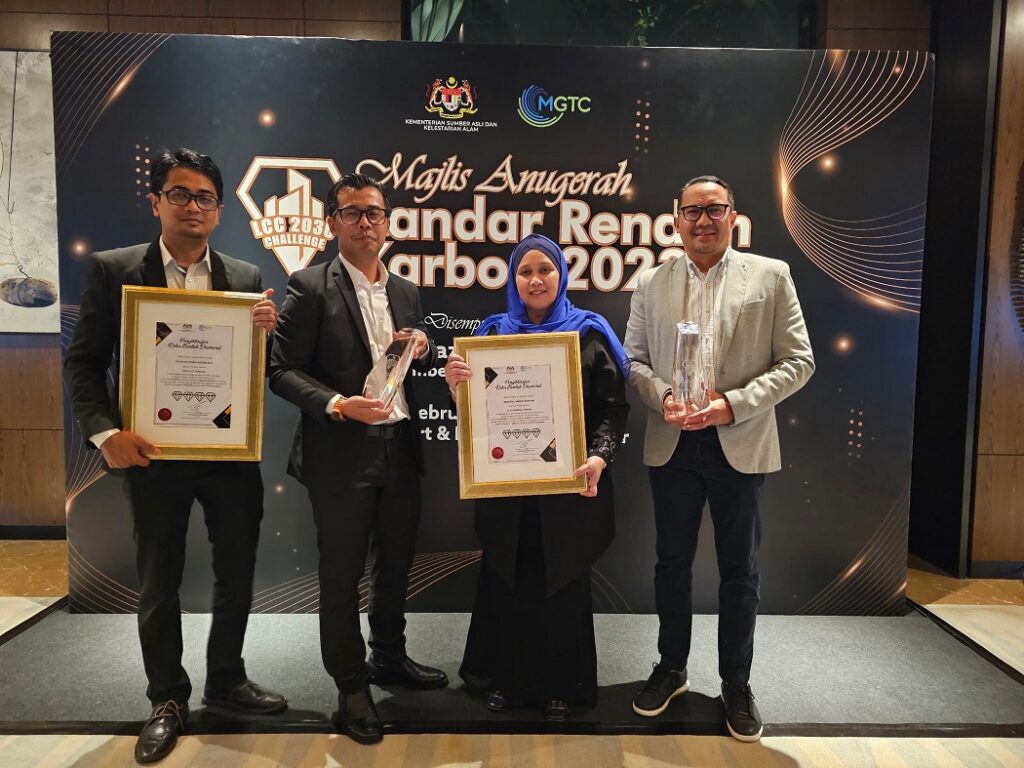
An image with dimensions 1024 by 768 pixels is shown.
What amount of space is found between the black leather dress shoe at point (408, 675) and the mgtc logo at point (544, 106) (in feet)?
8.34

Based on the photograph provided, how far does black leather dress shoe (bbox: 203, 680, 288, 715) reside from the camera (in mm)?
2529

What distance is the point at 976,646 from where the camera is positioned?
10.3 ft

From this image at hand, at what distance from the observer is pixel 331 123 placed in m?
3.24

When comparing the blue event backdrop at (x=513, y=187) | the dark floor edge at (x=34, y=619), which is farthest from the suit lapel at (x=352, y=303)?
the dark floor edge at (x=34, y=619)

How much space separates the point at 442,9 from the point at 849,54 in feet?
8.40

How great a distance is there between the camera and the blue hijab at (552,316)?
7.70 feet

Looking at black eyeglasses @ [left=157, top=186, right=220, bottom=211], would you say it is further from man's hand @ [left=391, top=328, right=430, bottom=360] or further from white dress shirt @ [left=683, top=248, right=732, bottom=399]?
white dress shirt @ [left=683, top=248, right=732, bottom=399]

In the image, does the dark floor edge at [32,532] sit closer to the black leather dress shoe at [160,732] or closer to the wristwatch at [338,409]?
the black leather dress shoe at [160,732]

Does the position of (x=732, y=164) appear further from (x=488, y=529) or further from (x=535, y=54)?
(x=488, y=529)

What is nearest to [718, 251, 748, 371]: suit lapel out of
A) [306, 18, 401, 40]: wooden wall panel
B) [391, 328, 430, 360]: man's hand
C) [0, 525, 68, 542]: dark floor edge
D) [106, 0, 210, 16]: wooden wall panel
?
[391, 328, 430, 360]: man's hand

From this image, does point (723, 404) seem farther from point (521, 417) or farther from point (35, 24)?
point (35, 24)

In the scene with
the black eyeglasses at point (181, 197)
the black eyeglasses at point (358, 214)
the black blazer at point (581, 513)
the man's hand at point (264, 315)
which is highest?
the black eyeglasses at point (181, 197)

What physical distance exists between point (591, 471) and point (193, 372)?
1.38 meters

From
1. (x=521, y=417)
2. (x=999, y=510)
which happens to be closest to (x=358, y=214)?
(x=521, y=417)
